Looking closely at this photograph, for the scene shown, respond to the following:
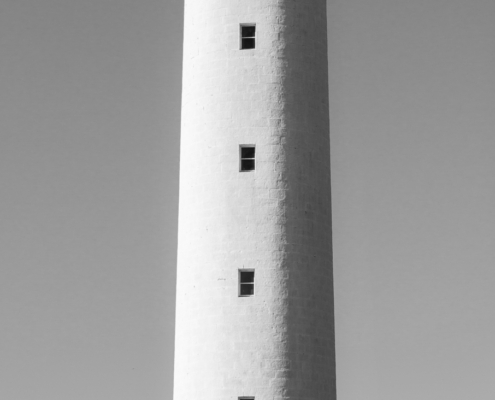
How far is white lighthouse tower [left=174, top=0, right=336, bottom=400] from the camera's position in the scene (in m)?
Result: 46.1

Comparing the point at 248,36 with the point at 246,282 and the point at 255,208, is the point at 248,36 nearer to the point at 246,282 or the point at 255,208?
the point at 255,208

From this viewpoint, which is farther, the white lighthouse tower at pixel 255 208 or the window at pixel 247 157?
the window at pixel 247 157

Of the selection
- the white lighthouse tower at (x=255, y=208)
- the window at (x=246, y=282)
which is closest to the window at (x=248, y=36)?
the white lighthouse tower at (x=255, y=208)

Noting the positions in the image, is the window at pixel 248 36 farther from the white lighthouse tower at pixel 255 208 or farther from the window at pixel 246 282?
the window at pixel 246 282

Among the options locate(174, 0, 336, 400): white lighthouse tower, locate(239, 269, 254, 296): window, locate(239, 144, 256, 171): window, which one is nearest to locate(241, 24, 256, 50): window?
locate(174, 0, 336, 400): white lighthouse tower

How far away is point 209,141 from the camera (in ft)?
158

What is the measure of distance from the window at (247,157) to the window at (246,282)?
13.4ft

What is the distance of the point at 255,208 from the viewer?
47.1 m

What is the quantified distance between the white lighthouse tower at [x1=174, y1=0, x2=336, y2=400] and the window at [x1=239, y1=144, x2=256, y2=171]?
0.21 ft

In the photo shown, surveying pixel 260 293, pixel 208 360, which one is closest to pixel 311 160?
pixel 260 293

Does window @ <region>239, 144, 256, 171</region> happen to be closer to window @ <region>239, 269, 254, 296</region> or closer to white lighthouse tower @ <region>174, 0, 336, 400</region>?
white lighthouse tower @ <region>174, 0, 336, 400</region>

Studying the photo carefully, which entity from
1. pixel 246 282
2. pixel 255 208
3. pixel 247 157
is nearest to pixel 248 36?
pixel 247 157

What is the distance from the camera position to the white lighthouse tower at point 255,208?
46094 mm

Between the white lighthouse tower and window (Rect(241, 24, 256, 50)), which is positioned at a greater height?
window (Rect(241, 24, 256, 50))
